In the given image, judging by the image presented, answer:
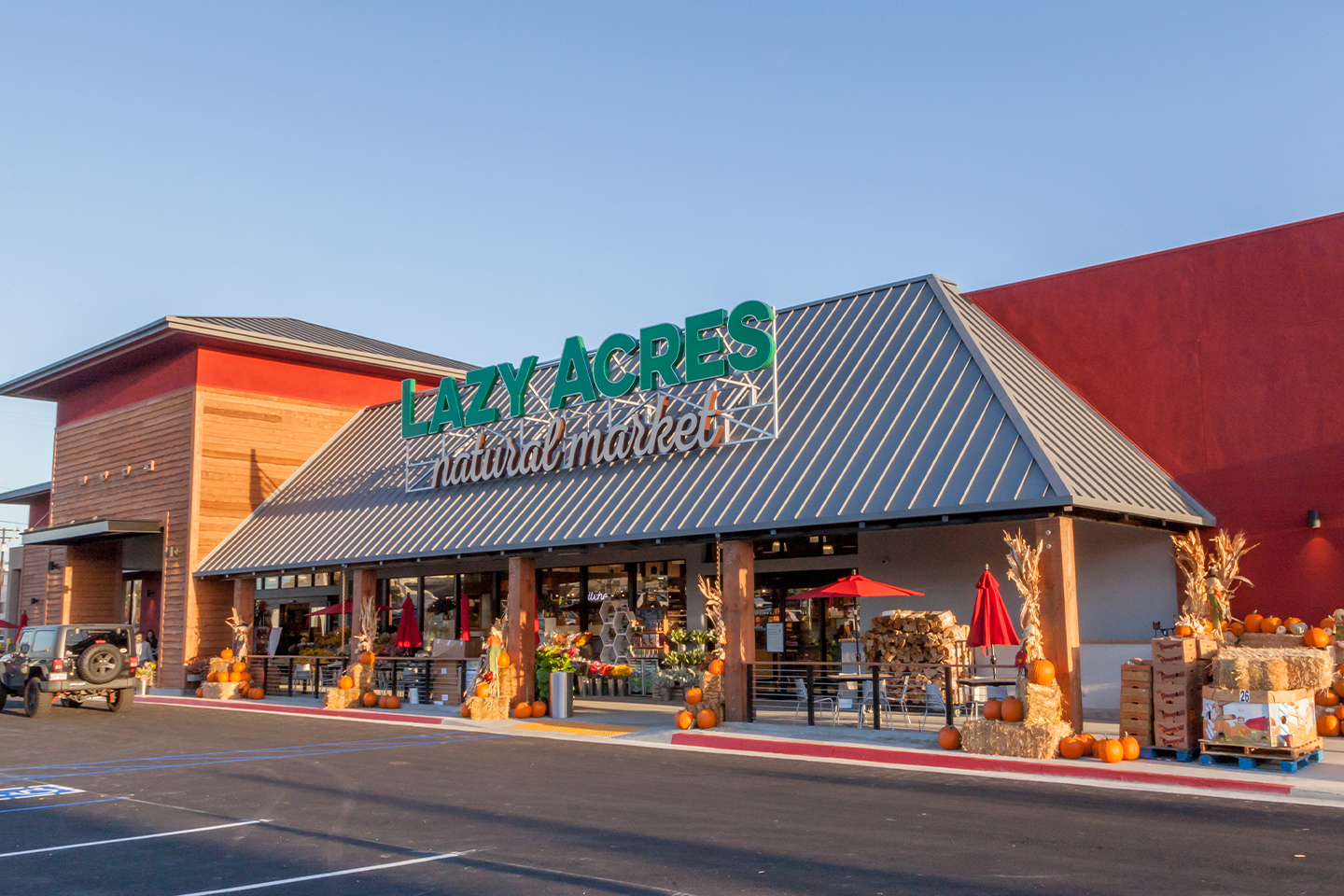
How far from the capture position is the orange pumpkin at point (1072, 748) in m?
13.5

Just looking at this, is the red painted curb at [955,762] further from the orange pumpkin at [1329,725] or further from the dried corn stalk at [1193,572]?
the dried corn stalk at [1193,572]

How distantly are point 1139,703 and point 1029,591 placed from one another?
1.85 metres

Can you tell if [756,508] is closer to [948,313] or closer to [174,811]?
[948,313]

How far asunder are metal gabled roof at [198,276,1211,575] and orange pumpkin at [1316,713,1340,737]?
3.41 metres

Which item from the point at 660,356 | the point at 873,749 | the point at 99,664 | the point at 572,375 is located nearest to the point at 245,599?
the point at 99,664

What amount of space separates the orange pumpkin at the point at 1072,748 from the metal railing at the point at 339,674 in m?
12.9

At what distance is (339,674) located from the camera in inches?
1009

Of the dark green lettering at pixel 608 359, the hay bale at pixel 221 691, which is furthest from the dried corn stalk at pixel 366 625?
the dark green lettering at pixel 608 359

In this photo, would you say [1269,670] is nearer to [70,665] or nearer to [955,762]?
[955,762]

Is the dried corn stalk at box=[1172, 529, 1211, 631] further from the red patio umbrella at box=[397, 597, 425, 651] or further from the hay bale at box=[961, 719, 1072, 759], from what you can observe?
the red patio umbrella at box=[397, 597, 425, 651]

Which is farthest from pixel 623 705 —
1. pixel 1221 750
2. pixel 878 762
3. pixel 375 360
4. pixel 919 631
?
pixel 375 360

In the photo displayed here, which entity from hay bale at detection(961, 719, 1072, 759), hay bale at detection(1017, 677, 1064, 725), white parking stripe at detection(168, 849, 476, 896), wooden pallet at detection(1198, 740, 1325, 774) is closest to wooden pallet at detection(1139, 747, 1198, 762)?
wooden pallet at detection(1198, 740, 1325, 774)

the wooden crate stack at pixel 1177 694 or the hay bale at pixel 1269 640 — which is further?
the hay bale at pixel 1269 640

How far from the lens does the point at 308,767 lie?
563 inches
